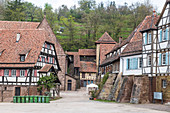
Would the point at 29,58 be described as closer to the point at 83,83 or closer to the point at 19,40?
the point at 19,40

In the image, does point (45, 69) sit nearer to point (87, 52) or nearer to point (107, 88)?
point (107, 88)

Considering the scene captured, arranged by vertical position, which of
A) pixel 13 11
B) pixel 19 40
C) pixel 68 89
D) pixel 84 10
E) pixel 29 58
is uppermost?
pixel 84 10

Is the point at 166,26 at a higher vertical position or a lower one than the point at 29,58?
higher

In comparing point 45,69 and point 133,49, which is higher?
point 133,49

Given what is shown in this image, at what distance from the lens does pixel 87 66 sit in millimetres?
75188

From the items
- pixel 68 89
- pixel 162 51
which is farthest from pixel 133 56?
pixel 68 89

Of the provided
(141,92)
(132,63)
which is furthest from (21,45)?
(141,92)

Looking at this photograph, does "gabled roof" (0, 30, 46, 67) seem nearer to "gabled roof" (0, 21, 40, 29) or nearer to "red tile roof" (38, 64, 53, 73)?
"red tile roof" (38, 64, 53, 73)

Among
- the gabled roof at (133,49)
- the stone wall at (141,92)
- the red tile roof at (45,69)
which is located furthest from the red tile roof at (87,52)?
the stone wall at (141,92)

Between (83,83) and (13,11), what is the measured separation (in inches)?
1174

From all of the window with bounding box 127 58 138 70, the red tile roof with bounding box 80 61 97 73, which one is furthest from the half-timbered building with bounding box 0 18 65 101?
the red tile roof with bounding box 80 61 97 73

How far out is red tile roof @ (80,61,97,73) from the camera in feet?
242

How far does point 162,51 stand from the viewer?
107 feet

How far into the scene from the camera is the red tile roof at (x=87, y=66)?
242ft
